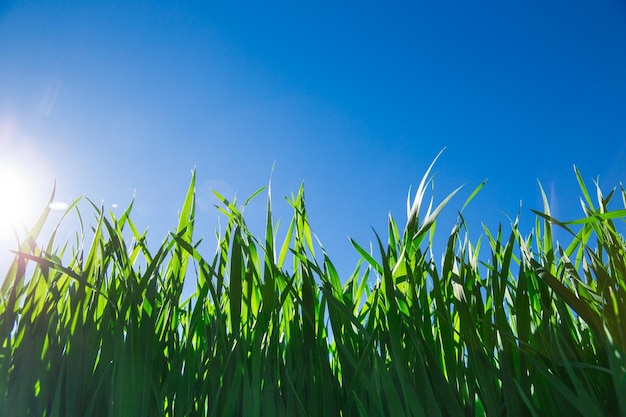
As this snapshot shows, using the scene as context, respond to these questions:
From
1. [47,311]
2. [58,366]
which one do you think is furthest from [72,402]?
[47,311]

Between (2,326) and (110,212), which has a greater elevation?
(110,212)

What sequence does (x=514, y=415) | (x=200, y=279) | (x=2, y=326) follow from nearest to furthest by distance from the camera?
(x=514, y=415), (x=2, y=326), (x=200, y=279)

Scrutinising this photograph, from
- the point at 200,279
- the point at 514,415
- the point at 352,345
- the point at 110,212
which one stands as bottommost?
the point at 514,415

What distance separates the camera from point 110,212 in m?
1.03

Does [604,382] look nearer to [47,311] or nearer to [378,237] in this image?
[378,237]

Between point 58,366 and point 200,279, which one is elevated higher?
point 200,279

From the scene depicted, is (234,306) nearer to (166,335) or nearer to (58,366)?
(166,335)

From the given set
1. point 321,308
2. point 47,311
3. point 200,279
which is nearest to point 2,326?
point 47,311

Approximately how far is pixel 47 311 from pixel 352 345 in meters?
0.50

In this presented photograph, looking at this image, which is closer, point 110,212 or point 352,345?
point 352,345

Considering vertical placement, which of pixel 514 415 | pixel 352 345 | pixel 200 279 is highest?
pixel 200 279

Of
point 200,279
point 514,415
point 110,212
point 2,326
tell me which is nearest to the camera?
point 514,415

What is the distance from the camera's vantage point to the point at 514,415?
2.32ft

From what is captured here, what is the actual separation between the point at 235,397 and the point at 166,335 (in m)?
0.20
